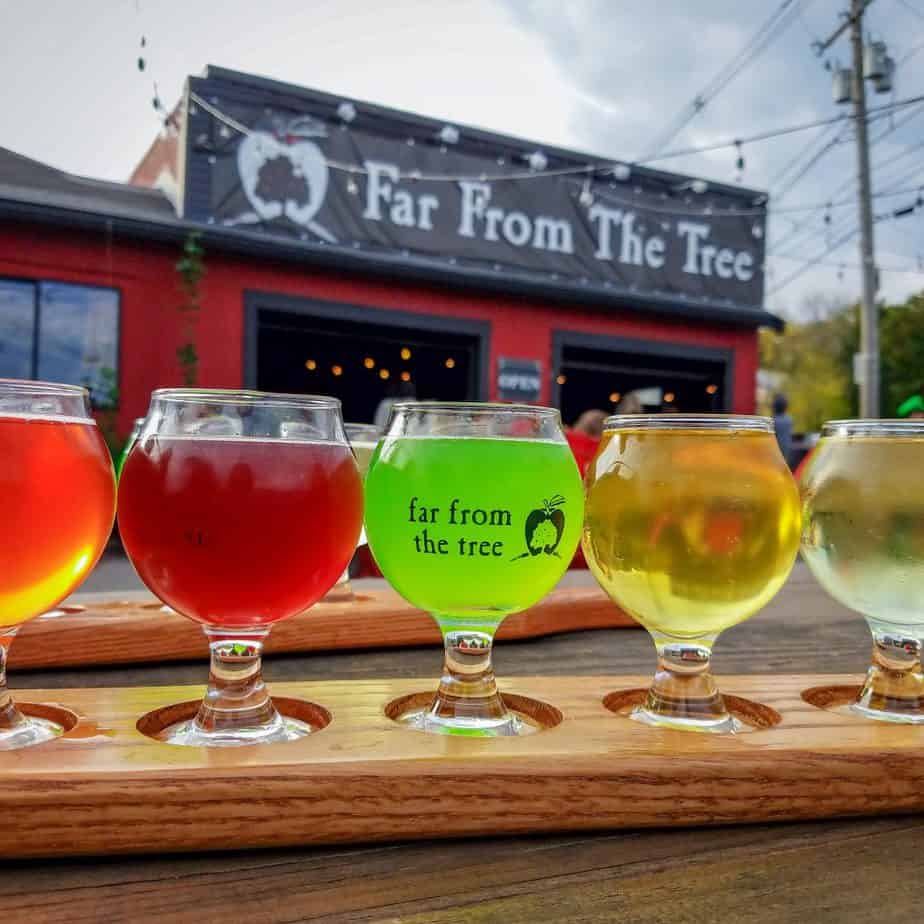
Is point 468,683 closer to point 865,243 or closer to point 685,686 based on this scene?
point 685,686

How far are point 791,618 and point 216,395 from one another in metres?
1.09

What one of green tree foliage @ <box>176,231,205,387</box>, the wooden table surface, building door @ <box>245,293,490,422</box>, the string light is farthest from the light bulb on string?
the wooden table surface

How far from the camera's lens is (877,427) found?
82 centimetres

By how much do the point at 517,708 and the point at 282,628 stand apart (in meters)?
0.38

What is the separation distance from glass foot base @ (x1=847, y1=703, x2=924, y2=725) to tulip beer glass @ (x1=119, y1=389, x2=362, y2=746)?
49cm

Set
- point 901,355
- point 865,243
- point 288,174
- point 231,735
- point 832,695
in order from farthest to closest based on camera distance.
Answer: point 901,355
point 865,243
point 288,174
point 832,695
point 231,735

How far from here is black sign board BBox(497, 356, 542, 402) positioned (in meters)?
9.08

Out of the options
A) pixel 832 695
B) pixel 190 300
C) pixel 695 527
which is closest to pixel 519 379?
pixel 190 300

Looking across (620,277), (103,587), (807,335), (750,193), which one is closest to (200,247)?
(103,587)

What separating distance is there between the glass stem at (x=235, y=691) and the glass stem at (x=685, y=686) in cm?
32

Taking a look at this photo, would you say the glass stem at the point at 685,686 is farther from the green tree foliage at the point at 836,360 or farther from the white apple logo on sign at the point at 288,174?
the green tree foliage at the point at 836,360

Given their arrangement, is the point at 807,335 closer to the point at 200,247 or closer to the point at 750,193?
the point at 750,193

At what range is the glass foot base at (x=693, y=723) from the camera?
2.37 feet

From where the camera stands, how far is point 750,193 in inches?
420
